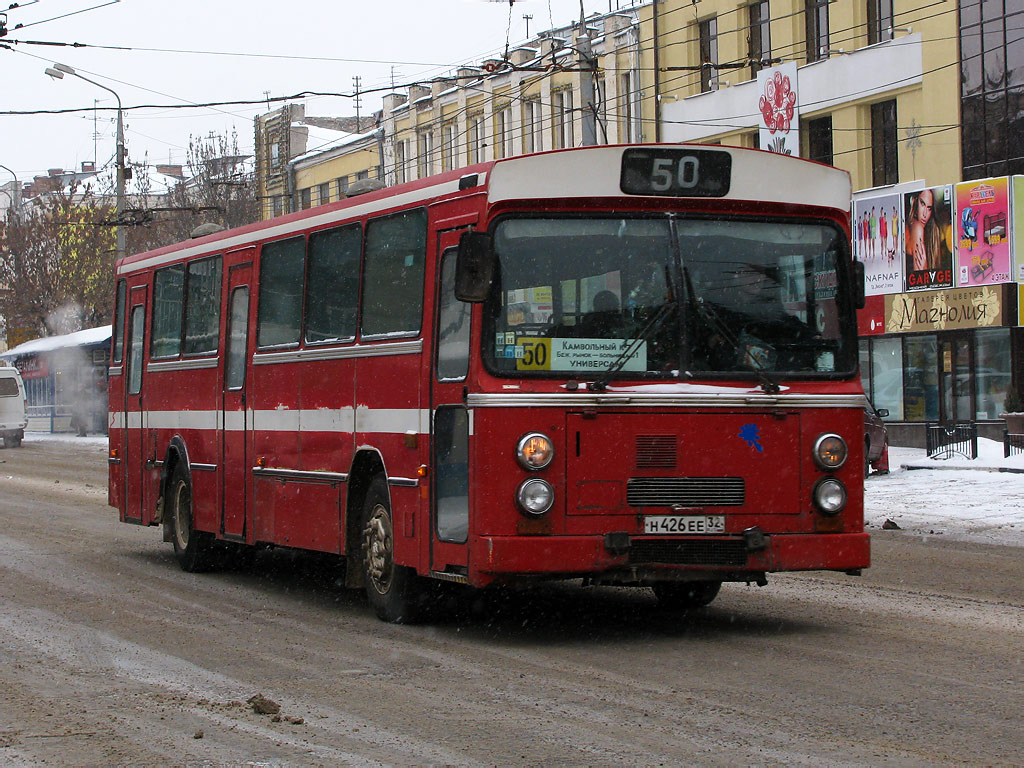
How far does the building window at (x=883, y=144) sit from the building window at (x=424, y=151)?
860 inches

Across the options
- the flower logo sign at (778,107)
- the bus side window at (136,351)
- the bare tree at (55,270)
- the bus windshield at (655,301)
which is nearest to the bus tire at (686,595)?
the bus windshield at (655,301)

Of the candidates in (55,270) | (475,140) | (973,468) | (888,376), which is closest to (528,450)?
(973,468)

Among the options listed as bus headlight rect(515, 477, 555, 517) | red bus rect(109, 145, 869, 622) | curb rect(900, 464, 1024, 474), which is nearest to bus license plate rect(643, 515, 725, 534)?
red bus rect(109, 145, 869, 622)

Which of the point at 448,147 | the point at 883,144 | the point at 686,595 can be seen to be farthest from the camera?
the point at 448,147

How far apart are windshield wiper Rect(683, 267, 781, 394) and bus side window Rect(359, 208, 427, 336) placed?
1759 millimetres

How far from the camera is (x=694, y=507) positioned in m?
A: 8.84

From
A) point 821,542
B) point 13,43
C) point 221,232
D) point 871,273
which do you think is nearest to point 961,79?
point 871,273

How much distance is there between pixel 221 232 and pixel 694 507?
626 centimetres

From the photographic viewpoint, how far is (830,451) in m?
9.09

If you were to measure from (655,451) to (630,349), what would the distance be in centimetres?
60

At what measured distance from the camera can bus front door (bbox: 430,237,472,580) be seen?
8957 mm

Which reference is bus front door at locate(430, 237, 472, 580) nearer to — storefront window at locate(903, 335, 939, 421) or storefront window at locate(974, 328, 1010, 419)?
storefront window at locate(974, 328, 1010, 419)

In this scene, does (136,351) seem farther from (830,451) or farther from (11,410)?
(11,410)

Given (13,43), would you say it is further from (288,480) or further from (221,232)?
(288,480)
